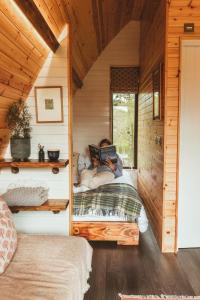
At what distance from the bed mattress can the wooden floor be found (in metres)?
0.45

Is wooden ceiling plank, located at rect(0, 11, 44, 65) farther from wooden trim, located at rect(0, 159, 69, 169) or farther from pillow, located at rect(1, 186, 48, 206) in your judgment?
pillow, located at rect(1, 186, 48, 206)

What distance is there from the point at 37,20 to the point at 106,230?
2.12 metres

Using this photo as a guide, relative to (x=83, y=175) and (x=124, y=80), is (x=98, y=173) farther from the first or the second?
(x=124, y=80)

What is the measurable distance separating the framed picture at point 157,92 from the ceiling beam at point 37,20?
4.10 feet

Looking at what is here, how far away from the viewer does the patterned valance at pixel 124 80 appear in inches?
197

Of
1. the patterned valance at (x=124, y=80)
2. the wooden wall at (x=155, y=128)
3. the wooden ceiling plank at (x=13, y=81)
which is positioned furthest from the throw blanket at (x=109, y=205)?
the patterned valance at (x=124, y=80)

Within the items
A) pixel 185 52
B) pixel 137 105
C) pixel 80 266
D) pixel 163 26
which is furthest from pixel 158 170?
pixel 137 105

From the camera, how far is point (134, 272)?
8.24 ft

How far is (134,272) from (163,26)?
7.85 feet

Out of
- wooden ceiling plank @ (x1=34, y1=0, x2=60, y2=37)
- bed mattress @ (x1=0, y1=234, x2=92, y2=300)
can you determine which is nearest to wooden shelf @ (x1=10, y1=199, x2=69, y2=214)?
bed mattress @ (x1=0, y1=234, x2=92, y2=300)

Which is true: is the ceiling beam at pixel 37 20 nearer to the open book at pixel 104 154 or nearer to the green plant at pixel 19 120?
the green plant at pixel 19 120

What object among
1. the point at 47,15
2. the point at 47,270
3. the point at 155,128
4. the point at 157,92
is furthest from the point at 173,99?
the point at 47,270

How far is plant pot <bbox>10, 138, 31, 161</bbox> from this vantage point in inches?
94.3

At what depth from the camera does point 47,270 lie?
1610 millimetres
